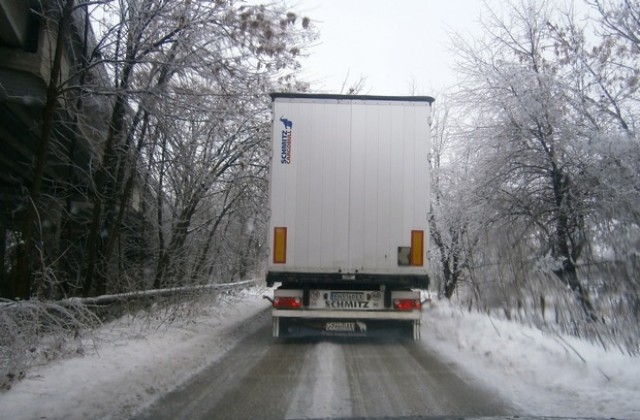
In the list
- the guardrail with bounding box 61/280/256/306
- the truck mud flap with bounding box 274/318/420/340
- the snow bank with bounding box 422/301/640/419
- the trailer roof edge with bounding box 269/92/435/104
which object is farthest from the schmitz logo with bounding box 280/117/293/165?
the snow bank with bounding box 422/301/640/419

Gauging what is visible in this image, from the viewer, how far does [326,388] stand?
256 inches

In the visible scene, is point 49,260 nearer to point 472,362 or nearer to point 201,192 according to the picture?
point 201,192

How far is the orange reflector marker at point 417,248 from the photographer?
31.4 ft

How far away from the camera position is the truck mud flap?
9828mm

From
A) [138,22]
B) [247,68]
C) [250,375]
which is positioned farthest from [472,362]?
[138,22]

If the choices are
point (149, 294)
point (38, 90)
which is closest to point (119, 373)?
point (149, 294)

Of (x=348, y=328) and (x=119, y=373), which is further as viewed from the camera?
(x=348, y=328)

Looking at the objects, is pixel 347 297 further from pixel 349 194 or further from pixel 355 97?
pixel 355 97

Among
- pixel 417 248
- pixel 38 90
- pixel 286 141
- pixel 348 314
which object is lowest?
pixel 348 314

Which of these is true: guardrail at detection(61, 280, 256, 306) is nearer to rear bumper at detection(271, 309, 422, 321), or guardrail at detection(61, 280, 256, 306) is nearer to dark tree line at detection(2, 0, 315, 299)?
dark tree line at detection(2, 0, 315, 299)

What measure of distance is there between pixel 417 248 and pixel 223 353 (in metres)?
3.55

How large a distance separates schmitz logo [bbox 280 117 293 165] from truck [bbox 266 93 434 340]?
0.05 ft

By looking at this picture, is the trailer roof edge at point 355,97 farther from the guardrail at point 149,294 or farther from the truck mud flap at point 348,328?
the guardrail at point 149,294

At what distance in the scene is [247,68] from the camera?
10133 mm
